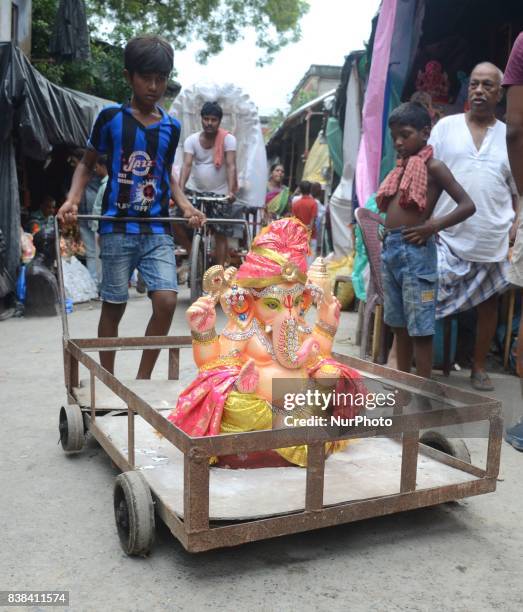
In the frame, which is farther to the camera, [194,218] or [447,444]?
[194,218]

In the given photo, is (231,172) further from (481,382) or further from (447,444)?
(447,444)

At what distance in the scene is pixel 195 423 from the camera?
2695mm

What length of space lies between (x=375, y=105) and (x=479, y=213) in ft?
4.44

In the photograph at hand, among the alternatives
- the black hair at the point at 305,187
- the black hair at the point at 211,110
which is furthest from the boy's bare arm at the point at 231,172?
the black hair at the point at 305,187

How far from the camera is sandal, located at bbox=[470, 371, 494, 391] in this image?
4695 mm

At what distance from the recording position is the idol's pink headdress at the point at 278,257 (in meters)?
2.77

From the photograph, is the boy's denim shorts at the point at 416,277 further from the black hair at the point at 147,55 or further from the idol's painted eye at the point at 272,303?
the black hair at the point at 147,55

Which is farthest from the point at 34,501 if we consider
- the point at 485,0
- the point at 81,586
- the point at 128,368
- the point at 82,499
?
the point at 485,0

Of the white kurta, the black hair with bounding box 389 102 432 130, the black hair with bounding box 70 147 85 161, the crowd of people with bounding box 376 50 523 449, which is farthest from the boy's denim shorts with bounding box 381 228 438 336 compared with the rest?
the black hair with bounding box 70 147 85 161

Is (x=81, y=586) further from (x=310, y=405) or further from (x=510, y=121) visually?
(x=510, y=121)

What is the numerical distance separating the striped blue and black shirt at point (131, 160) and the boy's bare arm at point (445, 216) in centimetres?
147

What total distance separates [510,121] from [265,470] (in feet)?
5.95

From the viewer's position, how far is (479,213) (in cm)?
457

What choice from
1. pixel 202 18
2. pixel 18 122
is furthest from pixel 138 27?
pixel 18 122
